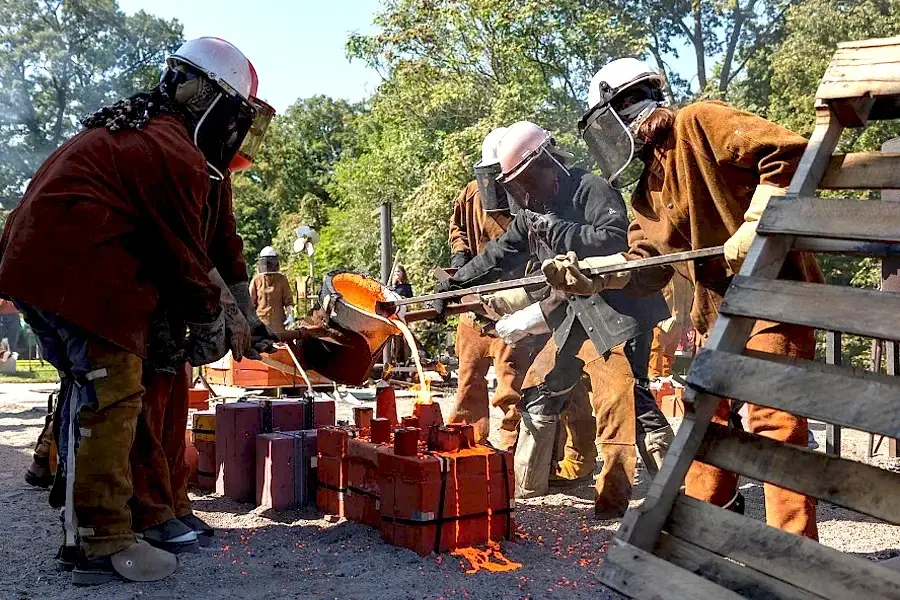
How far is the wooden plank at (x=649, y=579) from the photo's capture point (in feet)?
5.08

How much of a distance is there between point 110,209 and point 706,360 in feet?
7.32

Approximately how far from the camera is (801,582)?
154 centimetres

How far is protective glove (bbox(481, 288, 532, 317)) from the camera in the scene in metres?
4.98

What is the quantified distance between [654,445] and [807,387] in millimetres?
2833

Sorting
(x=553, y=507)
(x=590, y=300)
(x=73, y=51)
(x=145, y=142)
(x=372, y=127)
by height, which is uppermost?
(x=73, y=51)

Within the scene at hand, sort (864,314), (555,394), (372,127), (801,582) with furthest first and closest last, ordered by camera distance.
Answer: (372,127)
(555,394)
(864,314)
(801,582)

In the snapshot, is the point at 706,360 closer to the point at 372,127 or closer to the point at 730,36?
Result: the point at 730,36

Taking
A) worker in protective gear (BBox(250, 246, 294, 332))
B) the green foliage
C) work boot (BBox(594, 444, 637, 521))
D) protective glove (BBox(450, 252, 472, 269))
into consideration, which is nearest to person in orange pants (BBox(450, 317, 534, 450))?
protective glove (BBox(450, 252, 472, 269))

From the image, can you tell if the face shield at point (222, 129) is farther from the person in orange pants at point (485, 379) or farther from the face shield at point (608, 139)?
the person in orange pants at point (485, 379)

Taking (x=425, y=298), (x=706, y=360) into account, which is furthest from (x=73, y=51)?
(x=706, y=360)

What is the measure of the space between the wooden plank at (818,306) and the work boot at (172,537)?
103 inches

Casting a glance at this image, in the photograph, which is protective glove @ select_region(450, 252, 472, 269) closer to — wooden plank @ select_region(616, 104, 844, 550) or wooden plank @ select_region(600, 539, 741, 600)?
wooden plank @ select_region(616, 104, 844, 550)

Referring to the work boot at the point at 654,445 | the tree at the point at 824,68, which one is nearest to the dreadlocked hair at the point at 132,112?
the work boot at the point at 654,445

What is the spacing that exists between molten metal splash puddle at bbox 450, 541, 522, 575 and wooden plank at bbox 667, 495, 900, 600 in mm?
1732
